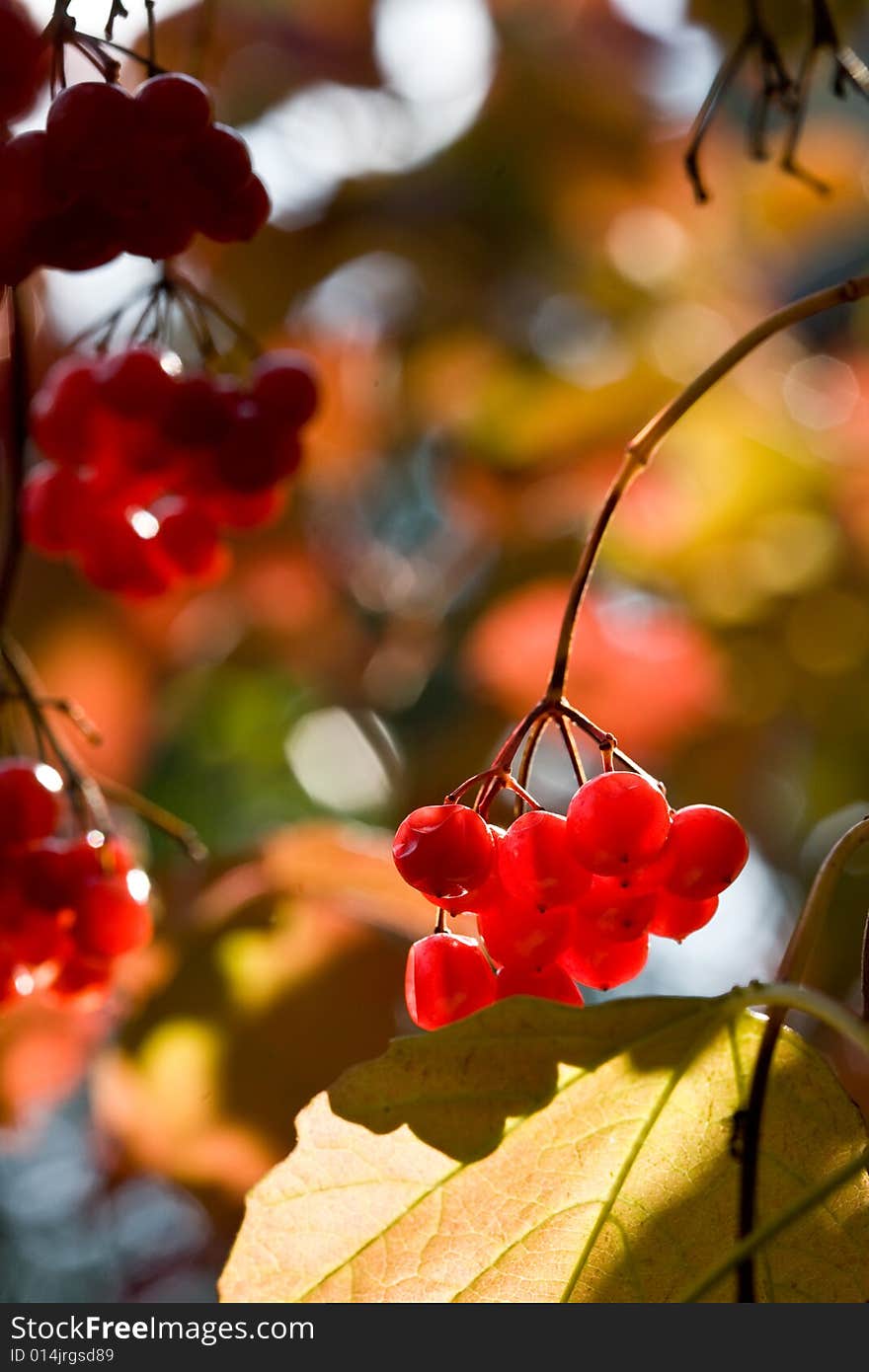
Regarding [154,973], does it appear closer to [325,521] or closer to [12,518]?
[12,518]

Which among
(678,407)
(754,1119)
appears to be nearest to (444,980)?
(754,1119)

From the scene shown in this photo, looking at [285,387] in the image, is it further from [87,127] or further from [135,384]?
[87,127]

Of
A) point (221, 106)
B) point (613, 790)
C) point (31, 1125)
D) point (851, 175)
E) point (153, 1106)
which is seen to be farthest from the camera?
point (851, 175)

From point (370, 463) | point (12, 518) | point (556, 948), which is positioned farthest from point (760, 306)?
point (556, 948)

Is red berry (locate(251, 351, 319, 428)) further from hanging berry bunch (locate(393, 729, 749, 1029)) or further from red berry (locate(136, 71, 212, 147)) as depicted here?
hanging berry bunch (locate(393, 729, 749, 1029))

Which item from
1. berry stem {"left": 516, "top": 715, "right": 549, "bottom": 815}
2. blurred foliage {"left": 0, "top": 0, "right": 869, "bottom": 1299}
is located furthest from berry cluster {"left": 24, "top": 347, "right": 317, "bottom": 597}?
blurred foliage {"left": 0, "top": 0, "right": 869, "bottom": 1299}
